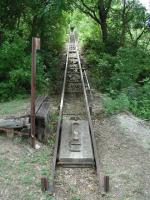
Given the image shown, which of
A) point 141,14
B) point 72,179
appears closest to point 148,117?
point 72,179

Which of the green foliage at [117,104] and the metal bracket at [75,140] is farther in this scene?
the green foliage at [117,104]

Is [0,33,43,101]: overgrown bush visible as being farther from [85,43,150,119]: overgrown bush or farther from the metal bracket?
the metal bracket

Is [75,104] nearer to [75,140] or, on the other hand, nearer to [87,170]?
[75,140]

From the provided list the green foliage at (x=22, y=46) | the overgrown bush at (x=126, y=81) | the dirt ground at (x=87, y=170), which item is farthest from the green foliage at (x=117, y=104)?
the green foliage at (x=22, y=46)

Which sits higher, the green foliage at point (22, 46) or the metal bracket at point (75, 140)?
the green foliage at point (22, 46)

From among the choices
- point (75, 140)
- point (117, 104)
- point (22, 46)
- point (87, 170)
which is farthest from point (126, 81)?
point (87, 170)

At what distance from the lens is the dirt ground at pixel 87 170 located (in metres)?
6.43

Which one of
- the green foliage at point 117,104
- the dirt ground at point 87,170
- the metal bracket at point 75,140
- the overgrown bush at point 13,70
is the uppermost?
the overgrown bush at point 13,70

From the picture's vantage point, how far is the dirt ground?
643 centimetres

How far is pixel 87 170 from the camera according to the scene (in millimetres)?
7457

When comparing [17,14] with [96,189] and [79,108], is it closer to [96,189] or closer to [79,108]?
[79,108]

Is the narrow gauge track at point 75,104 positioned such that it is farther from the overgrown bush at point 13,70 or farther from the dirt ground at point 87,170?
the overgrown bush at point 13,70

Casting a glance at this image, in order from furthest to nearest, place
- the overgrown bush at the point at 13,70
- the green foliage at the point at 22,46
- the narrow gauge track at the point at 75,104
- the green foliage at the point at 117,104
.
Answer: the green foliage at the point at 22,46, the overgrown bush at the point at 13,70, the green foliage at the point at 117,104, the narrow gauge track at the point at 75,104

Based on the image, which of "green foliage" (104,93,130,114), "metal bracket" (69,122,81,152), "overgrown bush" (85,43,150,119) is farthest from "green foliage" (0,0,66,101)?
"metal bracket" (69,122,81,152)
